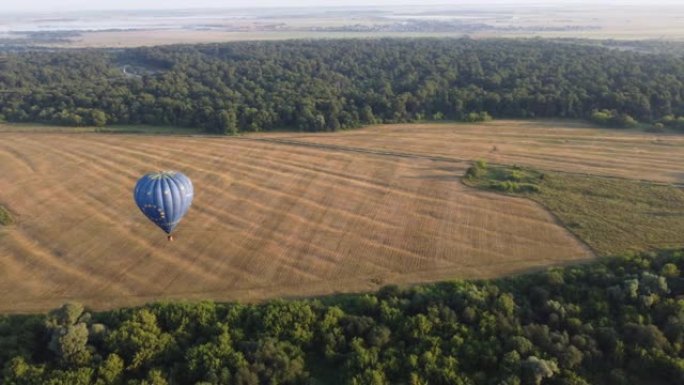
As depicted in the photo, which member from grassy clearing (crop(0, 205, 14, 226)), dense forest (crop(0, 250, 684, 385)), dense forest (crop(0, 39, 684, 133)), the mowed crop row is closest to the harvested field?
dense forest (crop(0, 39, 684, 133))

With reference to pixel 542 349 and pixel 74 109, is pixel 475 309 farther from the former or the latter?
pixel 74 109

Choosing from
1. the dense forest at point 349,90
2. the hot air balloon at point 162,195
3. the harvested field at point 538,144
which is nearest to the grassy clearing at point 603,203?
the harvested field at point 538,144

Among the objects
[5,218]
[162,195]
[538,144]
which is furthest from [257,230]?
[538,144]

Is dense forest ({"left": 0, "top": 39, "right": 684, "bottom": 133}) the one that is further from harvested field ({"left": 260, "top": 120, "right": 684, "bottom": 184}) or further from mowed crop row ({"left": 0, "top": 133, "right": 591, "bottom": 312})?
mowed crop row ({"left": 0, "top": 133, "right": 591, "bottom": 312})

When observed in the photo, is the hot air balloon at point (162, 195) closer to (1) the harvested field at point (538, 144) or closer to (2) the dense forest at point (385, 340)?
(2) the dense forest at point (385, 340)

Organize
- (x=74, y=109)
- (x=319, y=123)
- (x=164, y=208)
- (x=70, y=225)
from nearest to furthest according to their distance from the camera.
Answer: (x=164, y=208), (x=70, y=225), (x=319, y=123), (x=74, y=109)

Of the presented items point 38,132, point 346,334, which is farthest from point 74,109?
point 346,334
